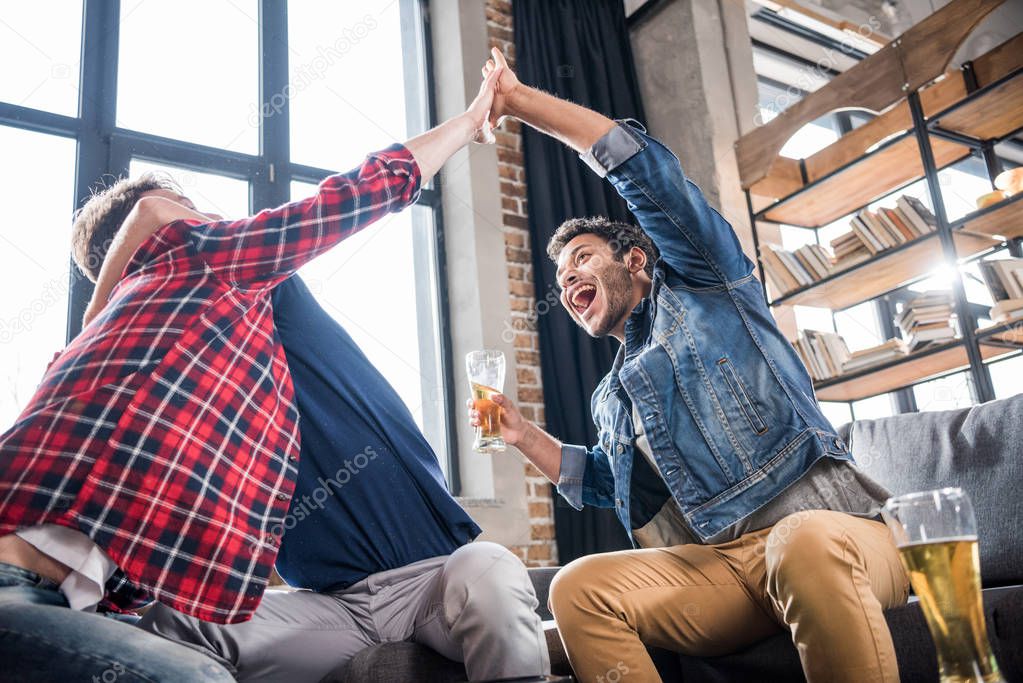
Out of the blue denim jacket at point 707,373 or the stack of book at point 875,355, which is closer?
the blue denim jacket at point 707,373

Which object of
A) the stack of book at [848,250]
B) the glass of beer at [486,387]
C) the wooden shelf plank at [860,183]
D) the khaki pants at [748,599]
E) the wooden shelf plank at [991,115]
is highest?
the wooden shelf plank at [991,115]

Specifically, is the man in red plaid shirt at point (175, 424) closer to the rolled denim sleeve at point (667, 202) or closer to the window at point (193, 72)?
the rolled denim sleeve at point (667, 202)

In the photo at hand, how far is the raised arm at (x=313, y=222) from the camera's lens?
1252mm

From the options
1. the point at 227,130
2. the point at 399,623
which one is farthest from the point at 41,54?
the point at 399,623

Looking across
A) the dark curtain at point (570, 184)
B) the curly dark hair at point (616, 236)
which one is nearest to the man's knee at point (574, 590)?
the curly dark hair at point (616, 236)

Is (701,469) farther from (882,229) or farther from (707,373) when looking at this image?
(882,229)

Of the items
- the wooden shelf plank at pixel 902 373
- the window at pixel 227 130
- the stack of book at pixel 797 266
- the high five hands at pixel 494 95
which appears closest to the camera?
the high five hands at pixel 494 95

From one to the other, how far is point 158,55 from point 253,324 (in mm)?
2631

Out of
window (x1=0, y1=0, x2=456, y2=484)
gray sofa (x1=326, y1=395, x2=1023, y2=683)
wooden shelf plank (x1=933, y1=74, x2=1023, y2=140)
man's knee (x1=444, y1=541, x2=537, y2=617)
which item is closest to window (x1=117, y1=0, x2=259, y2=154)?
window (x1=0, y1=0, x2=456, y2=484)

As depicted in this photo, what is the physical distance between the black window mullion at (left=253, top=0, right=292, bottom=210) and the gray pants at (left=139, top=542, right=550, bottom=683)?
239 cm

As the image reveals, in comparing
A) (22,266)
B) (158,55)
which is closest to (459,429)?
(22,266)

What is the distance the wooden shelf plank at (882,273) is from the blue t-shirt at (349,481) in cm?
255

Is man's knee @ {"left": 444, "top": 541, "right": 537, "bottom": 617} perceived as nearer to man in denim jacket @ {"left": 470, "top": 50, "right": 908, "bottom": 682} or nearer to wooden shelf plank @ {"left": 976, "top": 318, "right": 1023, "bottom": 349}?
man in denim jacket @ {"left": 470, "top": 50, "right": 908, "bottom": 682}

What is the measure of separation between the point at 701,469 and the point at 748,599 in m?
0.25
